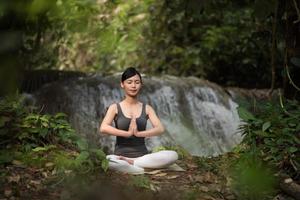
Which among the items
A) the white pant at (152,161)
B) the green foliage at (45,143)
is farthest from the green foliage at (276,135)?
the green foliage at (45,143)

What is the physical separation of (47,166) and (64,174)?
28 centimetres

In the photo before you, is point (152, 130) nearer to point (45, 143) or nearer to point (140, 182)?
point (140, 182)

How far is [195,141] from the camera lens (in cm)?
852

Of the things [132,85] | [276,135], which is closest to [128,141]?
[132,85]

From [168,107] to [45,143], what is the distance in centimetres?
501

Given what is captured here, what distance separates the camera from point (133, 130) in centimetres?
401

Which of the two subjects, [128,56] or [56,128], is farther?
[128,56]

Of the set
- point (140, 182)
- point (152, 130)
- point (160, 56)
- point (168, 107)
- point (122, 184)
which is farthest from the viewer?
point (160, 56)

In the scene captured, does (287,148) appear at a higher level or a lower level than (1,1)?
lower

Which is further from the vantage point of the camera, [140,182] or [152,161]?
[152,161]

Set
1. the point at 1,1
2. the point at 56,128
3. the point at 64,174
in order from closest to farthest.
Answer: the point at 1,1 < the point at 64,174 < the point at 56,128

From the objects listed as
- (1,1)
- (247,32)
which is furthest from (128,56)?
→ (1,1)

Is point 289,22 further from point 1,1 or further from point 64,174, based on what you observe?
point 1,1

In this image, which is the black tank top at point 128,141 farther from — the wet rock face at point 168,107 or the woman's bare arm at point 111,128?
the wet rock face at point 168,107
